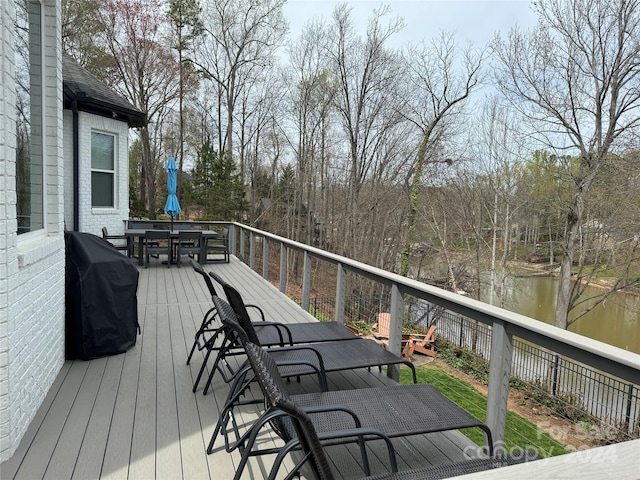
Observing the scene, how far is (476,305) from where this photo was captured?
2434mm

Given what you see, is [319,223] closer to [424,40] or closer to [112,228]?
→ [424,40]

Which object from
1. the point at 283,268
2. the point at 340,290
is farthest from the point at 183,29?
the point at 340,290

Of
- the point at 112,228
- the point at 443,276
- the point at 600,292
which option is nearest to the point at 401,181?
the point at 443,276

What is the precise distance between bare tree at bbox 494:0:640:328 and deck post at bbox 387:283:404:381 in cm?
1148

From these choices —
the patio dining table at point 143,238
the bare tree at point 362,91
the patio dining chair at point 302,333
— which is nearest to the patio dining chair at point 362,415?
the patio dining chair at point 302,333

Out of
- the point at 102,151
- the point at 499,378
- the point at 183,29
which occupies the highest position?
the point at 183,29

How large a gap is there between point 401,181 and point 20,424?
17.0m

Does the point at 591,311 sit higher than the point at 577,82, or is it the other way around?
the point at 577,82

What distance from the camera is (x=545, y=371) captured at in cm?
865

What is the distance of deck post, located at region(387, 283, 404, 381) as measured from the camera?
3332 mm

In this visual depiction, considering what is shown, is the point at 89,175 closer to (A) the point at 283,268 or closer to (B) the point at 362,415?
(A) the point at 283,268

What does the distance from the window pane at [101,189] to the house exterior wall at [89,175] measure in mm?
115

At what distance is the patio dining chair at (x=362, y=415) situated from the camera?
1703 mm

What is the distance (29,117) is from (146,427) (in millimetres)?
2057
